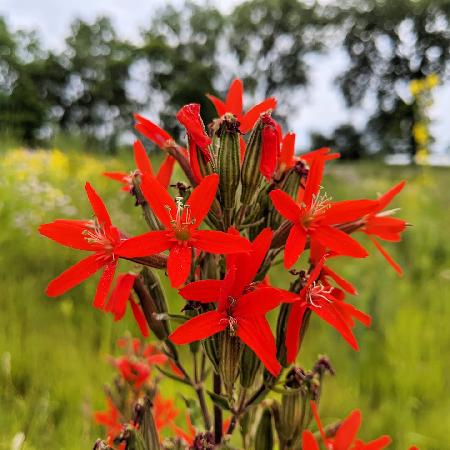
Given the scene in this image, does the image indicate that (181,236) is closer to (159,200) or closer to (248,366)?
(159,200)

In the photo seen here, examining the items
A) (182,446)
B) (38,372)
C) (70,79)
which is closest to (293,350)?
(182,446)

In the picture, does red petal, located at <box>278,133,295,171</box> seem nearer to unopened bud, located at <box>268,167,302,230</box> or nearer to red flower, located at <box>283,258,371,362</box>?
unopened bud, located at <box>268,167,302,230</box>

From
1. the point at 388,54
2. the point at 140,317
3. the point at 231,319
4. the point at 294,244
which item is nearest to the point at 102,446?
the point at 140,317

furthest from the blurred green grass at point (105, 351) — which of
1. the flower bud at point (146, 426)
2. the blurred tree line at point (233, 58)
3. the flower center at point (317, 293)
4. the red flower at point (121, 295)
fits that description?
the blurred tree line at point (233, 58)

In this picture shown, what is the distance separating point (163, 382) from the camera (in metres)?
1.81

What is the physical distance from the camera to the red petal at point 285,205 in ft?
1.99

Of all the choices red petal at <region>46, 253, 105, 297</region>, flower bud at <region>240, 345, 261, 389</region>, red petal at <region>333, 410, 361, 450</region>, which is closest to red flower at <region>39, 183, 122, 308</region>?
red petal at <region>46, 253, 105, 297</region>

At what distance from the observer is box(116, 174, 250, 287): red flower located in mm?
572

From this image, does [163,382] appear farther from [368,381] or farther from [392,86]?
[392,86]

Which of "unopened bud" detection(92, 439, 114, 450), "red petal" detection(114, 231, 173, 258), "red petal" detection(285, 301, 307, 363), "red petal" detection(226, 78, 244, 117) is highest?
"red petal" detection(226, 78, 244, 117)

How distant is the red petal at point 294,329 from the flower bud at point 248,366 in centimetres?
6

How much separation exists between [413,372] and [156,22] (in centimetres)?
2764

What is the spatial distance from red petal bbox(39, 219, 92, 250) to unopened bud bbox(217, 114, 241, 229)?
192 millimetres

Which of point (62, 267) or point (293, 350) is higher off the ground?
point (293, 350)
